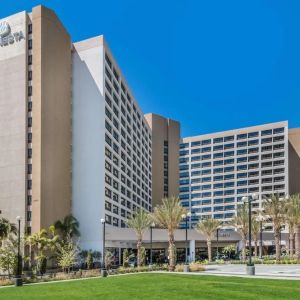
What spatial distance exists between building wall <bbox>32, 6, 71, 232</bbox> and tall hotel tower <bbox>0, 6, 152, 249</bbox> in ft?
0.52

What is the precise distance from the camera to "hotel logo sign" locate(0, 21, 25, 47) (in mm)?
80812

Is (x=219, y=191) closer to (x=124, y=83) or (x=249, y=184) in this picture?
(x=249, y=184)

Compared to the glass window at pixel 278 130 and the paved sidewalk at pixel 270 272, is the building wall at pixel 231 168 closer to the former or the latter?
the glass window at pixel 278 130

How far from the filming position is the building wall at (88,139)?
82.6 meters

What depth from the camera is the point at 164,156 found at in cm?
15288

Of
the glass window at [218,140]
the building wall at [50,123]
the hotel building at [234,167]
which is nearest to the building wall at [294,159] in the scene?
the hotel building at [234,167]

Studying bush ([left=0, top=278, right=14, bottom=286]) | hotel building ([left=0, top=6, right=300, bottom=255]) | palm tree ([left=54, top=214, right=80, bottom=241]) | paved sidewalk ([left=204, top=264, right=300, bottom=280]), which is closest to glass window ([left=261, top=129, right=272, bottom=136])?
hotel building ([left=0, top=6, right=300, bottom=255])

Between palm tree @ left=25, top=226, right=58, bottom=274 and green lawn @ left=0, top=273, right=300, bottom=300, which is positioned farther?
palm tree @ left=25, top=226, right=58, bottom=274

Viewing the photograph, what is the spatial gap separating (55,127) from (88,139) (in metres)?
7.22

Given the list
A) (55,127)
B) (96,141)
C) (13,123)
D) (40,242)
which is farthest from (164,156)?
(40,242)

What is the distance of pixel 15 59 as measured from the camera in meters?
80.6

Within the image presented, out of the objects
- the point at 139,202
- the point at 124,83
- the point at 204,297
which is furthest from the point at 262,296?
the point at 139,202

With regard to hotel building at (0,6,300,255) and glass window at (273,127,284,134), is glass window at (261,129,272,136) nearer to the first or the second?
glass window at (273,127,284,134)

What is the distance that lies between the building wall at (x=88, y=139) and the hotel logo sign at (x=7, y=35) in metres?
11.6
